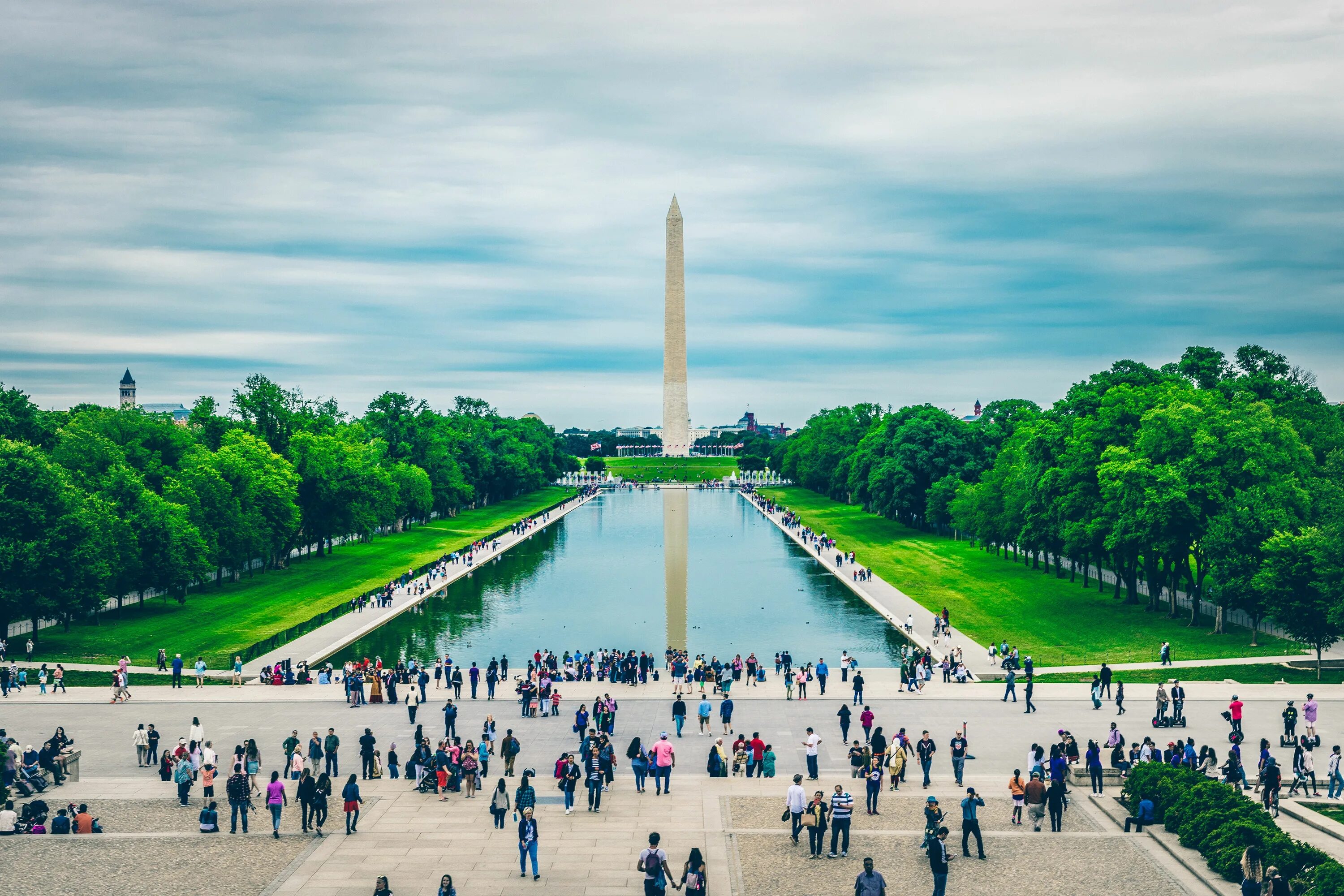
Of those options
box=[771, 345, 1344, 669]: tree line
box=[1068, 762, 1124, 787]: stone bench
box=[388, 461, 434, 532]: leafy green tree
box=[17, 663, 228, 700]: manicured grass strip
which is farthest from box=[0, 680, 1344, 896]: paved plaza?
box=[388, 461, 434, 532]: leafy green tree

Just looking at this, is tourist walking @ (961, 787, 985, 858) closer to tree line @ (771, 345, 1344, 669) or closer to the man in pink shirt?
the man in pink shirt

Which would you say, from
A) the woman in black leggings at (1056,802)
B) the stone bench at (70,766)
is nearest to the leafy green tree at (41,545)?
the stone bench at (70,766)

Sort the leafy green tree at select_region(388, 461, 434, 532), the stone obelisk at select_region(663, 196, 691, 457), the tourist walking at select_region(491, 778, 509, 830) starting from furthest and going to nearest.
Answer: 1. the stone obelisk at select_region(663, 196, 691, 457)
2. the leafy green tree at select_region(388, 461, 434, 532)
3. the tourist walking at select_region(491, 778, 509, 830)

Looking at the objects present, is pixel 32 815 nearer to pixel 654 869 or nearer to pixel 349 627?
pixel 654 869

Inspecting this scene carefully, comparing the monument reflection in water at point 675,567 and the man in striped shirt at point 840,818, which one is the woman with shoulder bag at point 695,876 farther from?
the monument reflection in water at point 675,567

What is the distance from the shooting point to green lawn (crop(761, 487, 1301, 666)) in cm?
4391

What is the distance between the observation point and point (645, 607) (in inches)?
2301

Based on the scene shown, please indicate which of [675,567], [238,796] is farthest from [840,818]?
[675,567]

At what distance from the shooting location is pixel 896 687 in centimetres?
3775

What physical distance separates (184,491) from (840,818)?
48.1 meters

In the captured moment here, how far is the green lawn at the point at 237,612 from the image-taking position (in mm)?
46000

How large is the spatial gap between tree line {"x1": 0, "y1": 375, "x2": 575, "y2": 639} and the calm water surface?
11100mm

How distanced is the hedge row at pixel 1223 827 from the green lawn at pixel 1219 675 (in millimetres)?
13778

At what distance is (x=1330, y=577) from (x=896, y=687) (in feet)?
48.2
